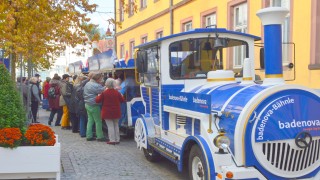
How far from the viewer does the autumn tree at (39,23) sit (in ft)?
25.1

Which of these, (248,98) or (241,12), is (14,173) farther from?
(241,12)

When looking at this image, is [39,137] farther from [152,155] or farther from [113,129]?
[113,129]

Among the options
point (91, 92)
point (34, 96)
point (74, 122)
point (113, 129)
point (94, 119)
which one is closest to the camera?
point (113, 129)

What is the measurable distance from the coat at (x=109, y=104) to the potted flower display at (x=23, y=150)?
3416 mm

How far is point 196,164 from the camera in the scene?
5246 mm

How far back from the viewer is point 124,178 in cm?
643

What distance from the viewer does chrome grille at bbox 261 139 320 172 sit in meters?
4.60

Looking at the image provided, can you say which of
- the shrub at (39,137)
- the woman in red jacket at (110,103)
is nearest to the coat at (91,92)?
the woman in red jacket at (110,103)

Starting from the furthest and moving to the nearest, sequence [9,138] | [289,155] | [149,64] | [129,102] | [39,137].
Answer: [129,102], [149,64], [39,137], [9,138], [289,155]

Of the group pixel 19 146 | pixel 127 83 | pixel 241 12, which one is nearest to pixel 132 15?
pixel 241 12

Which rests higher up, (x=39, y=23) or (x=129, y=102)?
(x=39, y=23)

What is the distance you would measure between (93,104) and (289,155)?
5919 millimetres

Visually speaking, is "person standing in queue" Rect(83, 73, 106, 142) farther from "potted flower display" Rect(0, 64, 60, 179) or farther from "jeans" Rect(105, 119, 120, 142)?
"potted flower display" Rect(0, 64, 60, 179)

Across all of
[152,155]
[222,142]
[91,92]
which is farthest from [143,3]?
[222,142]
